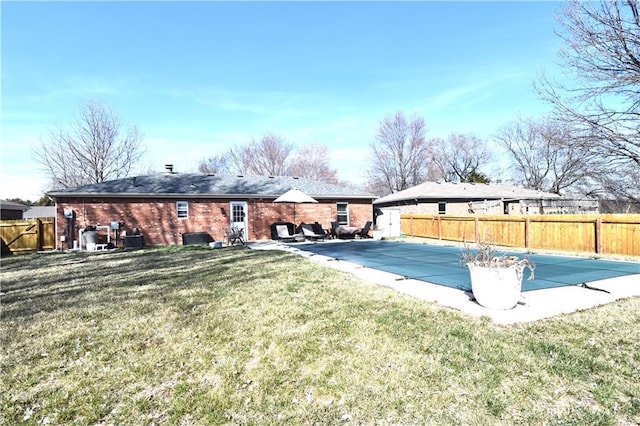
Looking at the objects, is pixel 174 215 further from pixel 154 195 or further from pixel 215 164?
pixel 215 164

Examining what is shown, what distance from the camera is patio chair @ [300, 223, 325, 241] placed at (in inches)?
683

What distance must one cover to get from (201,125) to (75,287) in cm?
1885

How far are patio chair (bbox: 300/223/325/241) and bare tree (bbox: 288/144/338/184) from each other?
80.2 ft

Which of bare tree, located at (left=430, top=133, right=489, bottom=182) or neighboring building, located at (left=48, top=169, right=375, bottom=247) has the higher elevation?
bare tree, located at (left=430, top=133, right=489, bottom=182)

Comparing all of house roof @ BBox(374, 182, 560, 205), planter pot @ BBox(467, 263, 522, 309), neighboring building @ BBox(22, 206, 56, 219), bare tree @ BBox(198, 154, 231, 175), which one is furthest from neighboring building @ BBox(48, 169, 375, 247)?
neighboring building @ BBox(22, 206, 56, 219)

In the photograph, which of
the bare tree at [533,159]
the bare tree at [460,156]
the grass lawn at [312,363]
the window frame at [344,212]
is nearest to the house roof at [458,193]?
the window frame at [344,212]

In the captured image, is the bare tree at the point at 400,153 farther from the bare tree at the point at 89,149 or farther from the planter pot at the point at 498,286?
the planter pot at the point at 498,286

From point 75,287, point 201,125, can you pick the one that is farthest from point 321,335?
point 201,125

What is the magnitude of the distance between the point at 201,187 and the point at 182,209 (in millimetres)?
1640

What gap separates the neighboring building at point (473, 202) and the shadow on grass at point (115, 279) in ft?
53.4

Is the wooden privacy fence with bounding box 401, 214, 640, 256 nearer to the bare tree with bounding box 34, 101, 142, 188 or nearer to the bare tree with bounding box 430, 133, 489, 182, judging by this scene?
the bare tree with bounding box 430, 133, 489, 182

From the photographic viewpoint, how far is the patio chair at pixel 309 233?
17344 mm

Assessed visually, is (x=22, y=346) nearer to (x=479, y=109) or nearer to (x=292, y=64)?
(x=292, y=64)

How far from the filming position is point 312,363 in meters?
3.44
